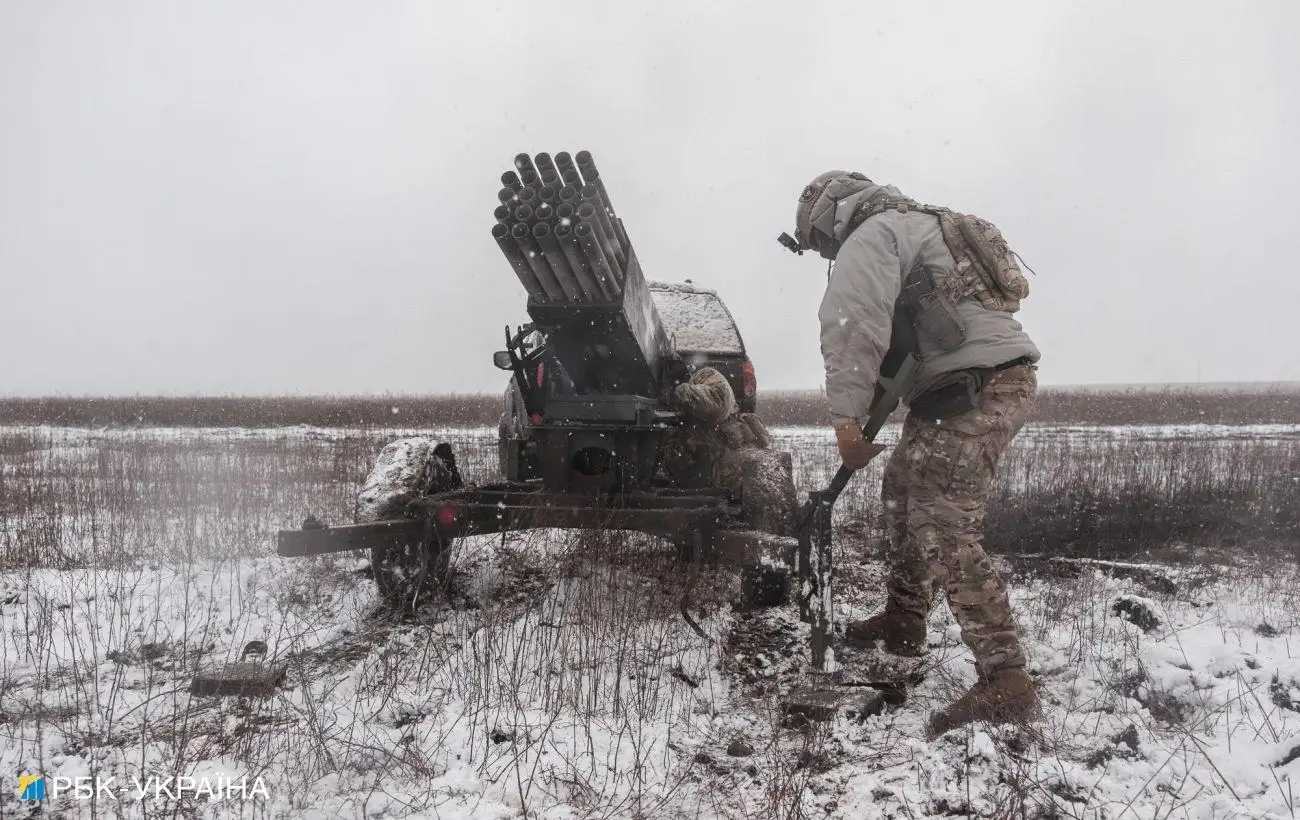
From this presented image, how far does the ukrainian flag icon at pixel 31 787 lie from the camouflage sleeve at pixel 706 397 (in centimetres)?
348

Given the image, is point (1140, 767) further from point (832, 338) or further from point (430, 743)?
point (430, 743)

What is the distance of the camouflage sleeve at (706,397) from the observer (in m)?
4.84

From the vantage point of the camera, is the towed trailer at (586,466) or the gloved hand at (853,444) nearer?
the gloved hand at (853,444)

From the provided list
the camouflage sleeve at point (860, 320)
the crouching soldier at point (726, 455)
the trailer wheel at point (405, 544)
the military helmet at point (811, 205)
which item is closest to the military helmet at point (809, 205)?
the military helmet at point (811, 205)

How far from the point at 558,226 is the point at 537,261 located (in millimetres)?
256

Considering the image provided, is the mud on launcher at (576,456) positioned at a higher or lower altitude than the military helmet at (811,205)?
lower

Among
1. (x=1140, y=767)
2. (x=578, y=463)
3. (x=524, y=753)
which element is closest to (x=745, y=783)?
(x=524, y=753)

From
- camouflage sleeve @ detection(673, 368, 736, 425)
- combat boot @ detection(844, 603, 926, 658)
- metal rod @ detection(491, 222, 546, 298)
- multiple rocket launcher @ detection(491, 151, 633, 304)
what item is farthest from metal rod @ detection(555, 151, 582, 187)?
combat boot @ detection(844, 603, 926, 658)

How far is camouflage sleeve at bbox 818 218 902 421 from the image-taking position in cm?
308

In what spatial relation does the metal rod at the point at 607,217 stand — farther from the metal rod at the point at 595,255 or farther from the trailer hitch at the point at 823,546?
the trailer hitch at the point at 823,546

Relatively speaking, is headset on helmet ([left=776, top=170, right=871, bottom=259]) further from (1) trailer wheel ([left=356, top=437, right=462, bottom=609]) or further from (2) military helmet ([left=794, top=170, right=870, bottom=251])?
(1) trailer wheel ([left=356, top=437, right=462, bottom=609])

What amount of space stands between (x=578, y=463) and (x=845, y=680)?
213cm

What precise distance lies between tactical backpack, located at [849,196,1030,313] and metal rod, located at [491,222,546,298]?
174 centimetres

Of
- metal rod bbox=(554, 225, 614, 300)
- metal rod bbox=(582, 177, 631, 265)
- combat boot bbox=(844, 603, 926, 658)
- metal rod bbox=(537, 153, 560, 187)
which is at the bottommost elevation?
combat boot bbox=(844, 603, 926, 658)
